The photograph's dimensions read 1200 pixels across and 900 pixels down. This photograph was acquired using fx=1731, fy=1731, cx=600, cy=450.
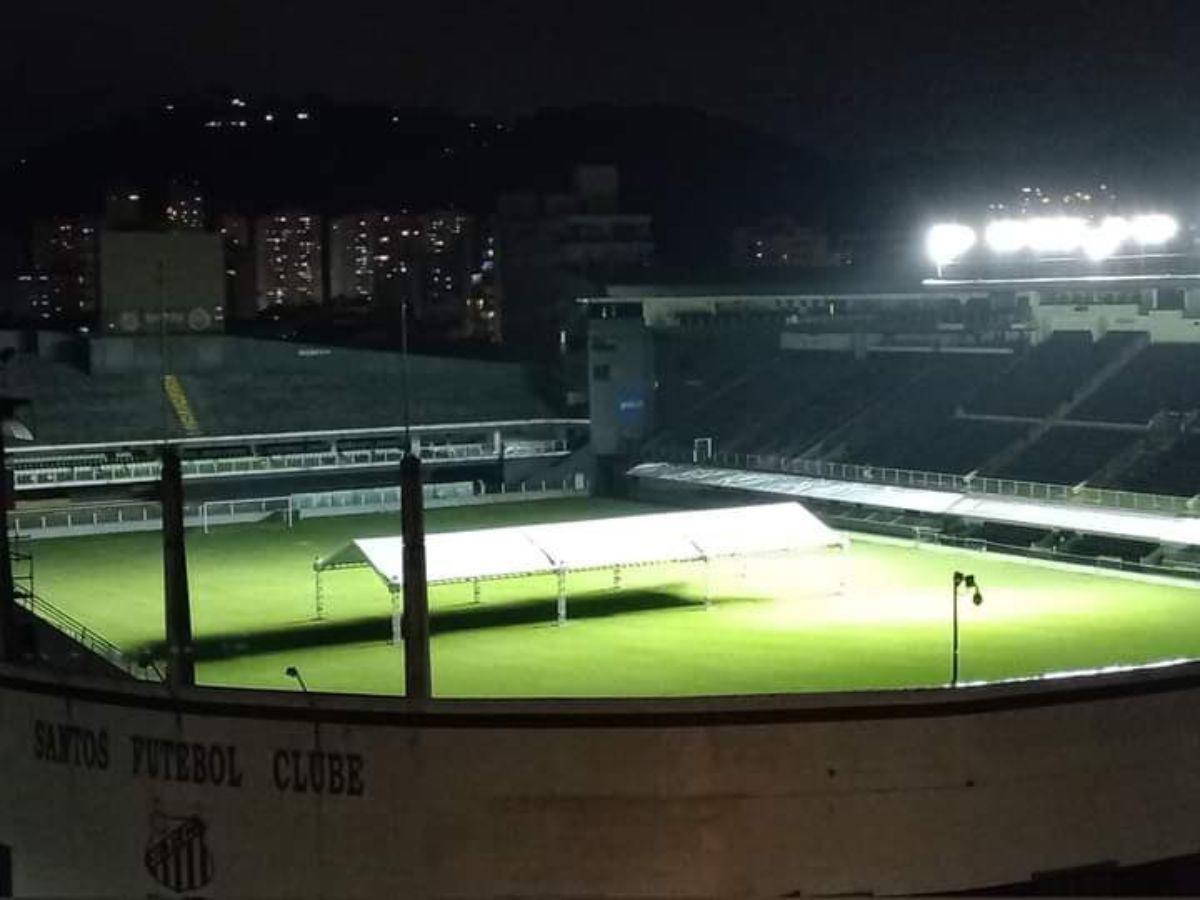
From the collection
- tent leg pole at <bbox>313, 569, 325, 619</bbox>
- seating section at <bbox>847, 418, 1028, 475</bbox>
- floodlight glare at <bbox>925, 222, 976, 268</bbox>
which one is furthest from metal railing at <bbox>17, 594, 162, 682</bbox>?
floodlight glare at <bbox>925, 222, 976, 268</bbox>

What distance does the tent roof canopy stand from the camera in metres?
20.3

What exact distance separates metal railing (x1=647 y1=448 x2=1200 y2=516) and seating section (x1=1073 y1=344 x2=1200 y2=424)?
2.94m

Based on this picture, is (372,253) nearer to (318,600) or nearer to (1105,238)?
(1105,238)

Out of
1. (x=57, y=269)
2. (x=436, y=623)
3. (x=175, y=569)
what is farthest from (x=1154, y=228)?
(x=57, y=269)

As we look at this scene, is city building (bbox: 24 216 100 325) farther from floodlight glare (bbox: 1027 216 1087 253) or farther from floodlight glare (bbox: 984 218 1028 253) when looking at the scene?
floodlight glare (bbox: 1027 216 1087 253)

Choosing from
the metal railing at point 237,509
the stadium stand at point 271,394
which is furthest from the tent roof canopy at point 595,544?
the stadium stand at point 271,394

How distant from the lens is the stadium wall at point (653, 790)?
40.0 ft

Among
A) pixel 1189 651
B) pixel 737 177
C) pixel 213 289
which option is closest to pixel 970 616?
pixel 1189 651

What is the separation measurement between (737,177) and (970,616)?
84.3 m

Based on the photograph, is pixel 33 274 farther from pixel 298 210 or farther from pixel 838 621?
pixel 838 621

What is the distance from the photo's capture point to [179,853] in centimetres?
1302

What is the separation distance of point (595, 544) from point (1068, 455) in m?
11.4

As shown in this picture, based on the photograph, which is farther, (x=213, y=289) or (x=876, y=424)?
(x=213, y=289)

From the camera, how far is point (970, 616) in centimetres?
2106
